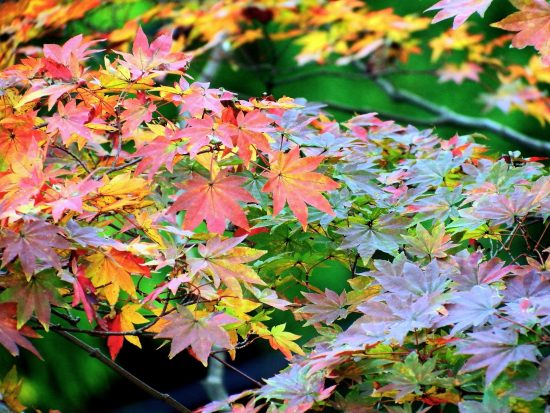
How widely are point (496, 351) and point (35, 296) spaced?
21.0 inches

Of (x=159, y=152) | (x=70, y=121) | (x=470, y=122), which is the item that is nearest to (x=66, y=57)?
(x=70, y=121)

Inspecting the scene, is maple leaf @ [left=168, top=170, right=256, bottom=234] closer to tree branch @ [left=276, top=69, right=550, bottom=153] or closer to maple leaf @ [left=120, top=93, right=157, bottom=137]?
maple leaf @ [left=120, top=93, right=157, bottom=137]

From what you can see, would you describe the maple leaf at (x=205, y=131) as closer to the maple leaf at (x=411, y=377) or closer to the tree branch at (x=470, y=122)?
the maple leaf at (x=411, y=377)

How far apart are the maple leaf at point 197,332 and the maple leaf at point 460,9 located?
555 millimetres

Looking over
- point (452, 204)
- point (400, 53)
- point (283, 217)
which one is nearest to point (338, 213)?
point (283, 217)

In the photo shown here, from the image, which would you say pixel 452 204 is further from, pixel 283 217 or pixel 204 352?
pixel 204 352

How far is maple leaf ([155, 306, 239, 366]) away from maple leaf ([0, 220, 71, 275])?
0.53 ft

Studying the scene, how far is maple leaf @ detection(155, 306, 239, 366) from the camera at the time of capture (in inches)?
34.8

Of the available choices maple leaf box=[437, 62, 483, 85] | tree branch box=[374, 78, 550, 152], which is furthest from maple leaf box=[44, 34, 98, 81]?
maple leaf box=[437, 62, 483, 85]

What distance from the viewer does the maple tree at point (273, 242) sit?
84 cm

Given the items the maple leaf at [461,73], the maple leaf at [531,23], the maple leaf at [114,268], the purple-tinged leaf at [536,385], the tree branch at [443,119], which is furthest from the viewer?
the maple leaf at [461,73]

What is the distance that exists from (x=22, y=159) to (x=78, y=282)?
22 cm

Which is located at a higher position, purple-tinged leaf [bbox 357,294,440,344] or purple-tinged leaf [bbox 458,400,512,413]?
purple-tinged leaf [bbox 357,294,440,344]

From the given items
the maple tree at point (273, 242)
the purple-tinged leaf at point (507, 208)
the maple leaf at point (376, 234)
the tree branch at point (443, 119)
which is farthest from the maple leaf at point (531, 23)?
the tree branch at point (443, 119)
